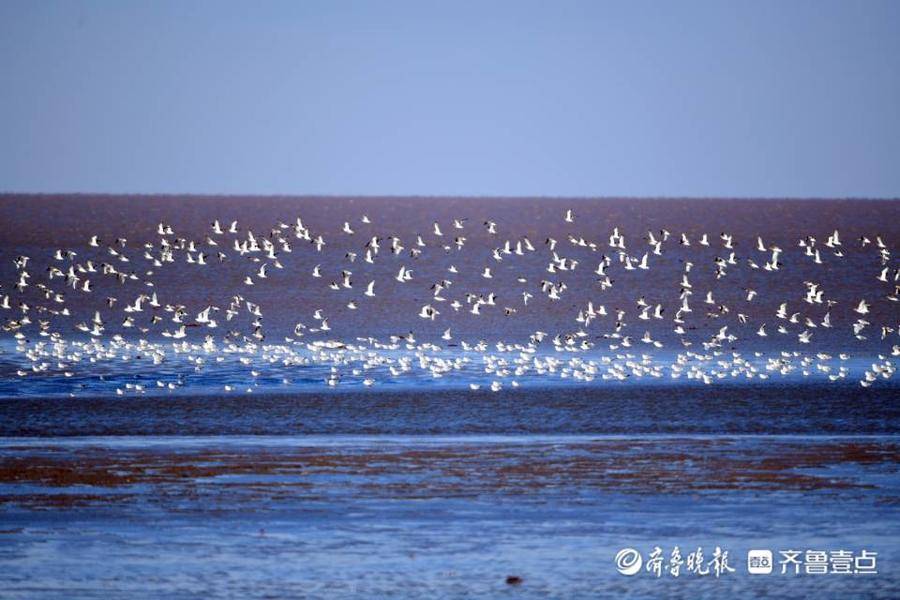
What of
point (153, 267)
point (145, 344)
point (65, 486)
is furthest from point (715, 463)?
point (153, 267)

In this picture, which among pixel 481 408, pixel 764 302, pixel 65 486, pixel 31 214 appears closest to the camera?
pixel 65 486

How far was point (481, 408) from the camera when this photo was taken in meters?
20.3

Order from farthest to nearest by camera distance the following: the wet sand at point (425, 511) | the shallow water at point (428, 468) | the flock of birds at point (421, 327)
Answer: the flock of birds at point (421, 327)
the shallow water at point (428, 468)
the wet sand at point (425, 511)

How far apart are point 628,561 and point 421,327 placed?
22495 mm

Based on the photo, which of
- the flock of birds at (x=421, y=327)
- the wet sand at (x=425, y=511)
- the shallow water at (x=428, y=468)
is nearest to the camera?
the wet sand at (x=425, y=511)

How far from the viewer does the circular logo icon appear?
11.7 meters

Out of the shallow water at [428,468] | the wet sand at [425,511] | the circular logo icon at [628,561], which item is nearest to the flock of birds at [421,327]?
the shallow water at [428,468]

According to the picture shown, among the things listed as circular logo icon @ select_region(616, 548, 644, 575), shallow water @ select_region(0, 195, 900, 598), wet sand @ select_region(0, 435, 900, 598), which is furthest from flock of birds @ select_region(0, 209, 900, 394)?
circular logo icon @ select_region(616, 548, 644, 575)

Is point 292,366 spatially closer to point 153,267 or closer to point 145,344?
point 145,344

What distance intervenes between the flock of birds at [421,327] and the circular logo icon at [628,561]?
10452mm

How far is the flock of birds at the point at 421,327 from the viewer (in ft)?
81.7

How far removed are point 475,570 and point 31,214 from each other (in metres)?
96.8

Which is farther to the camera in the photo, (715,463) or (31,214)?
(31,214)

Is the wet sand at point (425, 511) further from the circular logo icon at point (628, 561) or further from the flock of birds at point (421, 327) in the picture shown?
the flock of birds at point (421, 327)
